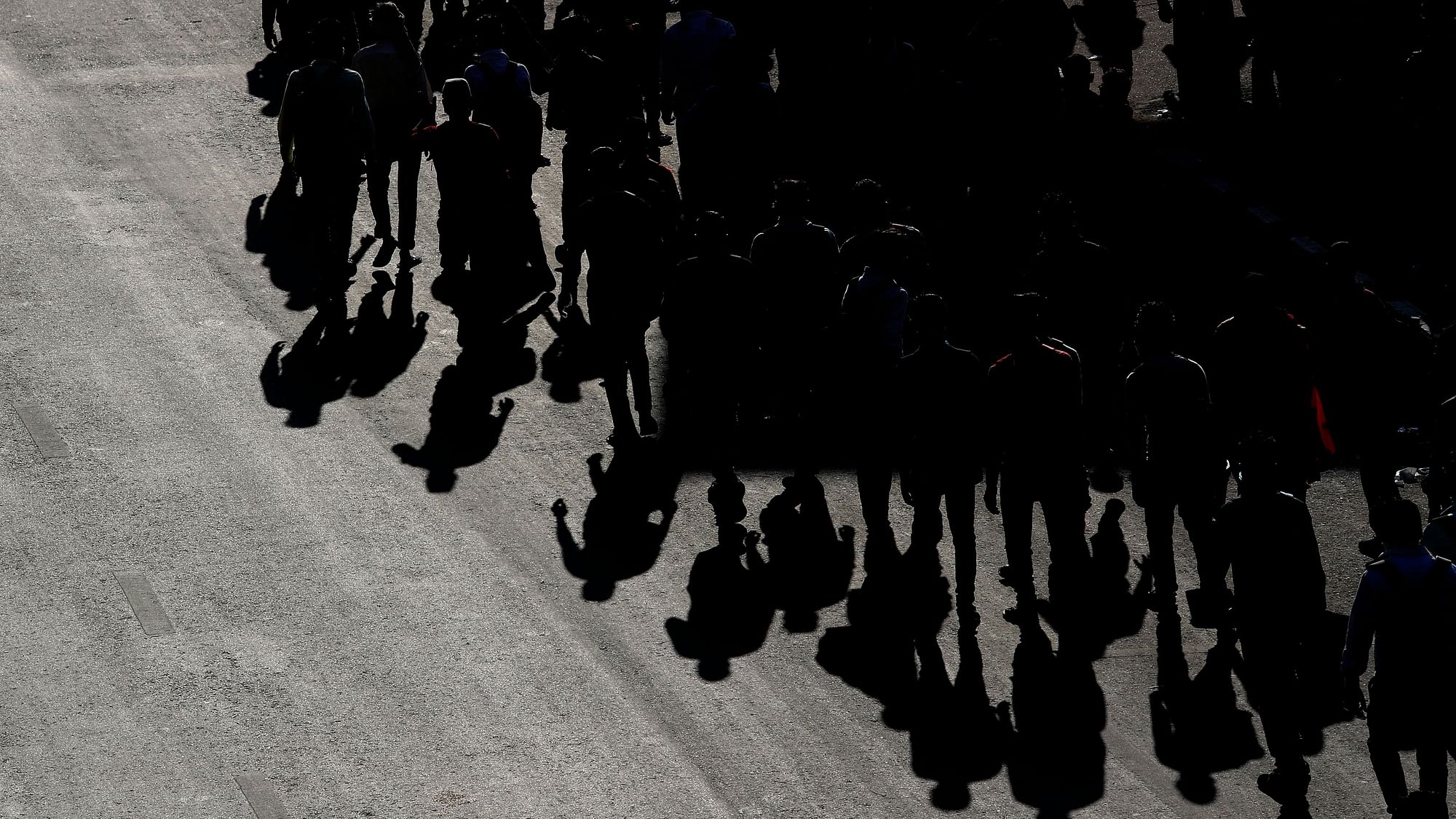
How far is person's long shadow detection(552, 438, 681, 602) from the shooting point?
13242 millimetres

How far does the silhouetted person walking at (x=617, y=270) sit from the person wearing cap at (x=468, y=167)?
1721 millimetres

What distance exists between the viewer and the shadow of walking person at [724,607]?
12297 mm

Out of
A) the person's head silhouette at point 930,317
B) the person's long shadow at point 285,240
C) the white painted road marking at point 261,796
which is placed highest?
the person's head silhouette at point 930,317

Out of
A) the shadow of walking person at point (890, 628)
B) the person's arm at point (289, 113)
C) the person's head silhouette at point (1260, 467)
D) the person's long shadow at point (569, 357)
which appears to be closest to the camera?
the person's head silhouette at point (1260, 467)

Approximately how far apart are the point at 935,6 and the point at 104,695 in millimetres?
12535

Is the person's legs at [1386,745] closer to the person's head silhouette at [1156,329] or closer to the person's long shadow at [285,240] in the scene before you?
the person's head silhouette at [1156,329]

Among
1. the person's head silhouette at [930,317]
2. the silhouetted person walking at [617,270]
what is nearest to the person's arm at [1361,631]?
the person's head silhouette at [930,317]

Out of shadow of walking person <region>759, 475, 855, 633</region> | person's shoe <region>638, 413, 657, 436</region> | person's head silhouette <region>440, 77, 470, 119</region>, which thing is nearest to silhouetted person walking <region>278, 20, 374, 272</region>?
person's head silhouette <region>440, 77, 470, 119</region>

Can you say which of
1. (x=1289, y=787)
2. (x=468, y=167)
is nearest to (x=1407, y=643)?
(x=1289, y=787)

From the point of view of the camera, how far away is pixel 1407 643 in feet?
32.1

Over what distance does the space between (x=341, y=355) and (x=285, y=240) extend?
Answer: 98.9 inches

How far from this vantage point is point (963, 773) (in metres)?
11.1

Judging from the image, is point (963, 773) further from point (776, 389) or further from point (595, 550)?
point (776, 389)

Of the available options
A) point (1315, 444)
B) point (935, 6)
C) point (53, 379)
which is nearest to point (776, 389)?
point (1315, 444)
